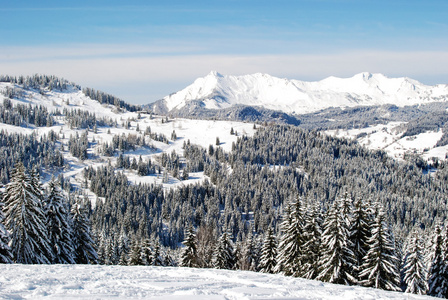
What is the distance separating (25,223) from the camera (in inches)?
1310

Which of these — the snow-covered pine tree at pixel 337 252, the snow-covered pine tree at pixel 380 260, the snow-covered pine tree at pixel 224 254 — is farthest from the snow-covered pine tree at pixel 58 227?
the snow-covered pine tree at pixel 380 260

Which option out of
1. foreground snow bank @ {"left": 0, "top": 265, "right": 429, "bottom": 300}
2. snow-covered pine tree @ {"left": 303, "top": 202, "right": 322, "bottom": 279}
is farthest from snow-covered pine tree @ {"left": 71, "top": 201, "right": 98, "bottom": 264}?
snow-covered pine tree @ {"left": 303, "top": 202, "right": 322, "bottom": 279}

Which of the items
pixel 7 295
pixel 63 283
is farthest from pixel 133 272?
pixel 7 295

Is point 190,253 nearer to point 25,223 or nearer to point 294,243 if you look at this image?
point 294,243

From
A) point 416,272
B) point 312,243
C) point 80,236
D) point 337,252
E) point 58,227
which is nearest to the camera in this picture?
point 337,252

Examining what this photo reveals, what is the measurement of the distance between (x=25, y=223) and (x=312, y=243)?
105 ft

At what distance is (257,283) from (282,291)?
2.20 meters

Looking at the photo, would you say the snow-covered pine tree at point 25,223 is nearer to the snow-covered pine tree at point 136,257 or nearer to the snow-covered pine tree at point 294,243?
the snow-covered pine tree at point 136,257

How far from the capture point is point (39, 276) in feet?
55.3

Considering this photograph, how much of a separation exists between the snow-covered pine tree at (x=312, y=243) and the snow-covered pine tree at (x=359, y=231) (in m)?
3.91

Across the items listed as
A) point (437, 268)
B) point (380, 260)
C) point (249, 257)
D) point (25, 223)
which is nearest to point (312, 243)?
point (380, 260)

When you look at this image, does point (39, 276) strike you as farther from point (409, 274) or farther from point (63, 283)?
point (409, 274)

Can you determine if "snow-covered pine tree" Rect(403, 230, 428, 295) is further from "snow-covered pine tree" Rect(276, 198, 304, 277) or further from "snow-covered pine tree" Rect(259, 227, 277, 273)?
"snow-covered pine tree" Rect(259, 227, 277, 273)

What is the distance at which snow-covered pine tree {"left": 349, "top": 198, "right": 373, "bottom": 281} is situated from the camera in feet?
118
